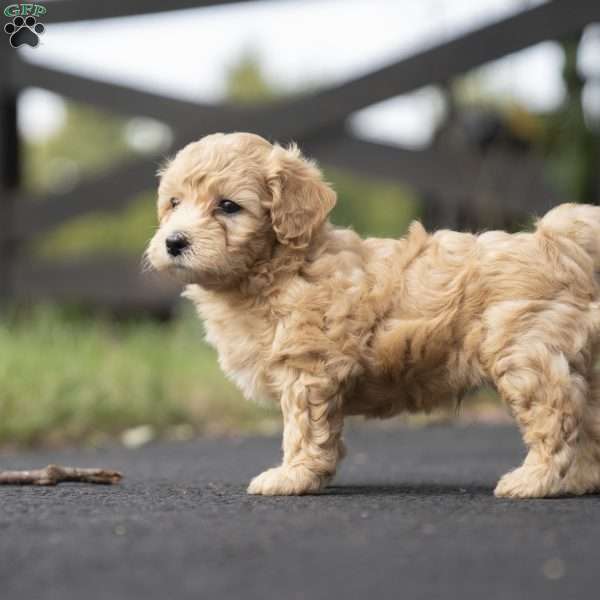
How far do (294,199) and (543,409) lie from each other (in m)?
1.39

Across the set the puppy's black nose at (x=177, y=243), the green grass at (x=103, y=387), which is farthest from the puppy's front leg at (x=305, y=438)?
the green grass at (x=103, y=387)

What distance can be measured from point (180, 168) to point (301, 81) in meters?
38.9

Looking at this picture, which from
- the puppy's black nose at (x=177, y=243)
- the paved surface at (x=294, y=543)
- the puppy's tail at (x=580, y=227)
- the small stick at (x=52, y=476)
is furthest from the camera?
the small stick at (x=52, y=476)

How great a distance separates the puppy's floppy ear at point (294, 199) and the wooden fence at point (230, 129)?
514 centimetres

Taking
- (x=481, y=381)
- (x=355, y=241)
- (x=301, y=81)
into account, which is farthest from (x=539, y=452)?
(x=301, y=81)

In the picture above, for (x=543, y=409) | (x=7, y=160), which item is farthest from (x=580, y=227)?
(x=7, y=160)

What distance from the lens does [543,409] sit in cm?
466

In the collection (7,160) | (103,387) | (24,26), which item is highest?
(24,26)

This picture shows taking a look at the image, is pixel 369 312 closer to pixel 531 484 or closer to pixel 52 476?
pixel 531 484

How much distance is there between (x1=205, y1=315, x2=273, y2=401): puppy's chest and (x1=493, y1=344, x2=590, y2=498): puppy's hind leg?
99 cm

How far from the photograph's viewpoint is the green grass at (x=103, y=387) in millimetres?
8469

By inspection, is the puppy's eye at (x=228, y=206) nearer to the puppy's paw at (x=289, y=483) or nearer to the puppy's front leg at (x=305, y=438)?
the puppy's front leg at (x=305, y=438)

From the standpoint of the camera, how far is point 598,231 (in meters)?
4.97

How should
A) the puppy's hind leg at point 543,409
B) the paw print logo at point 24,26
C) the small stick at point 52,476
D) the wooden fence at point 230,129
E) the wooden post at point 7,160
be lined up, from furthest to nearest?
the wooden post at point 7,160 → the wooden fence at point 230,129 → the paw print logo at point 24,26 → the small stick at point 52,476 → the puppy's hind leg at point 543,409
